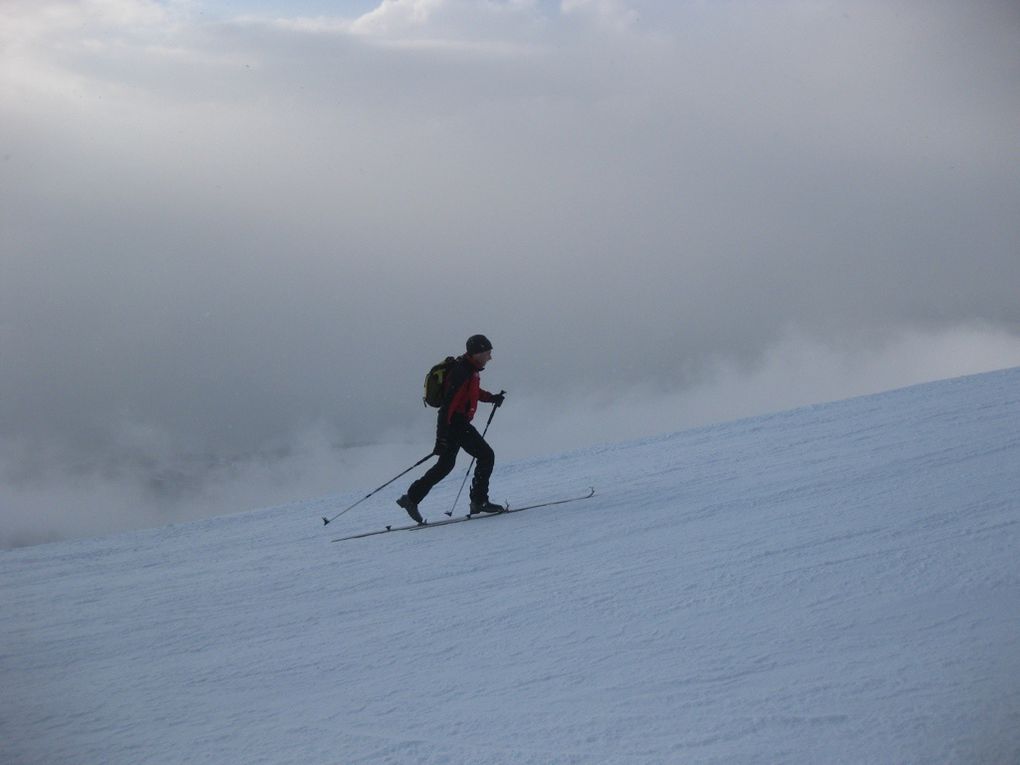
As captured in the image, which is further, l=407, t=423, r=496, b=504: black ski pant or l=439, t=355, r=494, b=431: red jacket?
l=407, t=423, r=496, b=504: black ski pant

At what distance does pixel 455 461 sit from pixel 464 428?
0.35m

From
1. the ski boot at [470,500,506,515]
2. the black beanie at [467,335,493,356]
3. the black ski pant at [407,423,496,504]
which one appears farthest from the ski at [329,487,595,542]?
the black beanie at [467,335,493,356]

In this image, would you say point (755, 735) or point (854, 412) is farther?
point (854, 412)

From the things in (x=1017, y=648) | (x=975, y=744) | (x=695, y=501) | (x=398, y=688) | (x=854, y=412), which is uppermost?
(x=854, y=412)

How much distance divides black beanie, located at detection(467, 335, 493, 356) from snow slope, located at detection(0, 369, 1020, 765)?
1.51 metres

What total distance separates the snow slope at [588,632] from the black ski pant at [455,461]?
1.48 ft

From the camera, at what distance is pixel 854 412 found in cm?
1178

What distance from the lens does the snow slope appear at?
4.00 metres

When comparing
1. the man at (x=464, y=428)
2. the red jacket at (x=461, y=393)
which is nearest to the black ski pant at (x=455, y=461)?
the man at (x=464, y=428)

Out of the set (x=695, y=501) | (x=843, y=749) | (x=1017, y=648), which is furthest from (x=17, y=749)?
(x=695, y=501)

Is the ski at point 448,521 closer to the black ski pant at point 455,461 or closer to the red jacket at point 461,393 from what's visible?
the black ski pant at point 455,461

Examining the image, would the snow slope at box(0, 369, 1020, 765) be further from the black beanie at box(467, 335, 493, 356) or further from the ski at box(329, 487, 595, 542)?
the black beanie at box(467, 335, 493, 356)

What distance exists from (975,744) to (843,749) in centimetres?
45

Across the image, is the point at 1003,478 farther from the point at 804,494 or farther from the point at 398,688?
the point at 398,688
